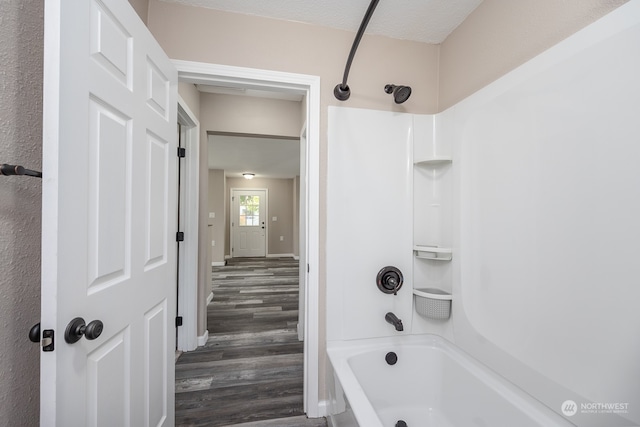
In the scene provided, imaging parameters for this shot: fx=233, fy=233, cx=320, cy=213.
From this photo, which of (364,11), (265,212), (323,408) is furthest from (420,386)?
(265,212)

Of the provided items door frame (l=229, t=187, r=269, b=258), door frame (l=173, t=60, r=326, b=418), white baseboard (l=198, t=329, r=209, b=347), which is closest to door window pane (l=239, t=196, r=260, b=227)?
door frame (l=229, t=187, r=269, b=258)

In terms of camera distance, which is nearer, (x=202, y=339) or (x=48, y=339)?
(x=48, y=339)

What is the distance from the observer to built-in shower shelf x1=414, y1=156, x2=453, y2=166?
1.47 m

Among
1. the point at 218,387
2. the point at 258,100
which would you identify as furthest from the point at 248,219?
the point at 218,387

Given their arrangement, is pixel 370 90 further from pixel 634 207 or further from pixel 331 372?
pixel 331 372

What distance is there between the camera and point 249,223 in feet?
23.8

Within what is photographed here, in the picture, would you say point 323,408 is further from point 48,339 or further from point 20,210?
point 20,210

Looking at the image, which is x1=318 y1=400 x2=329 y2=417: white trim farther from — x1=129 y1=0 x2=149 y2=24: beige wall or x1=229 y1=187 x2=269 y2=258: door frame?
x1=229 y1=187 x2=269 y2=258: door frame

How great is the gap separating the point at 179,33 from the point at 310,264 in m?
1.56

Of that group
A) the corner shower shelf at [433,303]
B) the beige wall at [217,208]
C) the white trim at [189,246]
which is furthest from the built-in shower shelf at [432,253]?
the beige wall at [217,208]

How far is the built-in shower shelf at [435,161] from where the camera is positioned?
147cm

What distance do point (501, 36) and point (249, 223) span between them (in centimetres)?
694

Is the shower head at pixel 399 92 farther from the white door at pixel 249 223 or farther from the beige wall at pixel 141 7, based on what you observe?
the white door at pixel 249 223

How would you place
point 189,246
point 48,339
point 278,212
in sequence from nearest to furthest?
point 48,339 → point 189,246 → point 278,212
